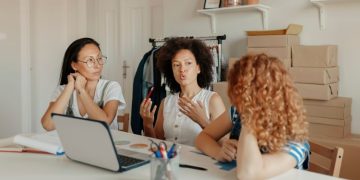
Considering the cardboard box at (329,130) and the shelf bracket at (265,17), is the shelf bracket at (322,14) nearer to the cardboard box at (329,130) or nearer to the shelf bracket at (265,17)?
the shelf bracket at (265,17)

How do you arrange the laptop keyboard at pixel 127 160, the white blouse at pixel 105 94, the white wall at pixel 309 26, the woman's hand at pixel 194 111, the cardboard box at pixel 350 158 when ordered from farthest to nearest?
1. the white wall at pixel 309 26
2. the cardboard box at pixel 350 158
3. the white blouse at pixel 105 94
4. the woman's hand at pixel 194 111
5. the laptop keyboard at pixel 127 160

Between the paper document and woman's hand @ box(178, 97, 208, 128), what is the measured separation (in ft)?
2.07

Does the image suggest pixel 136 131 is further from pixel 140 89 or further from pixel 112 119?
pixel 112 119

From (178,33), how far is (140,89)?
75 cm

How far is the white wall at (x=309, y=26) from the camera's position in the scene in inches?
110

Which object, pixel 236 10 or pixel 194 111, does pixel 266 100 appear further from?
pixel 236 10

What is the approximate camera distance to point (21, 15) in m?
3.90

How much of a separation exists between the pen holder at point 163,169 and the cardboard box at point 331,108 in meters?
1.88

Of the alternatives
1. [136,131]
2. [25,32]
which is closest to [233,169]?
[136,131]

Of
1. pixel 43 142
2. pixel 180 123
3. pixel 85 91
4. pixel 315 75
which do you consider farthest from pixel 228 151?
pixel 315 75

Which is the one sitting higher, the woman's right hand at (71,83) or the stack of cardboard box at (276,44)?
the stack of cardboard box at (276,44)

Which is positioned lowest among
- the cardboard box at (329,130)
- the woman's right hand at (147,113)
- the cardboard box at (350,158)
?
the cardboard box at (350,158)

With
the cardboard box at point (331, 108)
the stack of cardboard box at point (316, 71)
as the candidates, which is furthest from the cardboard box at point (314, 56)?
the cardboard box at point (331, 108)

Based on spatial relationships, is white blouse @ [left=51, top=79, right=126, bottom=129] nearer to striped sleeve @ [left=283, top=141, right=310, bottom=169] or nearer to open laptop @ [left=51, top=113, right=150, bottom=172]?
open laptop @ [left=51, top=113, right=150, bottom=172]
